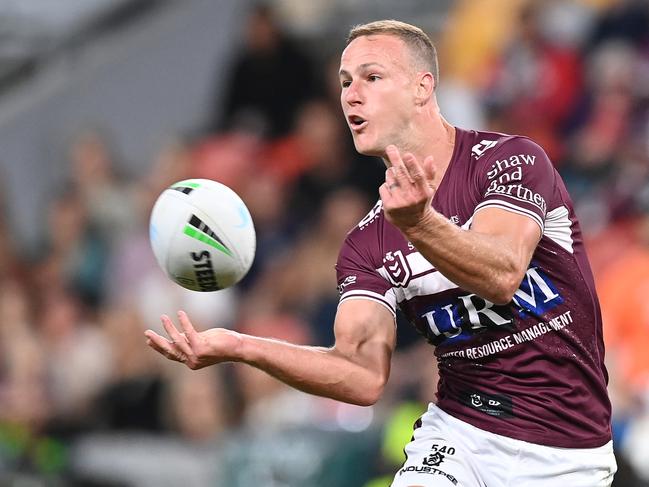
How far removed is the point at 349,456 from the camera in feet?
26.5

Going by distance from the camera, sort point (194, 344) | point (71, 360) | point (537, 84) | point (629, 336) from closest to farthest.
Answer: point (194, 344) < point (629, 336) < point (537, 84) < point (71, 360)

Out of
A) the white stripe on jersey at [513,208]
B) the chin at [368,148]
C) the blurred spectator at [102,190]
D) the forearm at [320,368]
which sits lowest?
the forearm at [320,368]

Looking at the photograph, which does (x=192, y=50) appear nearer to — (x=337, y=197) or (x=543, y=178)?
(x=337, y=197)

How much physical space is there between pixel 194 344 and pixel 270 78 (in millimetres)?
7557

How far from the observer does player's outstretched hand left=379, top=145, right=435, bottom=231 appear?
13.2ft

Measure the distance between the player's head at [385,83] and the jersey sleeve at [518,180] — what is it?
1.18ft

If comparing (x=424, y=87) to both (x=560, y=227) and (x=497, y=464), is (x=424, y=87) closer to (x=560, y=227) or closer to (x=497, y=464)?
(x=560, y=227)

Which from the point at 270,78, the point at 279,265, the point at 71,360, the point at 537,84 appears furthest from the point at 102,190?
the point at 537,84

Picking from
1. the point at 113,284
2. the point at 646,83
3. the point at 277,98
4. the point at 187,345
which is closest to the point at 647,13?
the point at 646,83

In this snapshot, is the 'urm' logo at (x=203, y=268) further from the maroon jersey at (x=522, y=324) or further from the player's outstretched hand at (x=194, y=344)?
the maroon jersey at (x=522, y=324)

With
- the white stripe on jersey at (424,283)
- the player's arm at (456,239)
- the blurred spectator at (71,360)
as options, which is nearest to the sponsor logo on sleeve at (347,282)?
the white stripe on jersey at (424,283)

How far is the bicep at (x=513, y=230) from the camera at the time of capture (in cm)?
432

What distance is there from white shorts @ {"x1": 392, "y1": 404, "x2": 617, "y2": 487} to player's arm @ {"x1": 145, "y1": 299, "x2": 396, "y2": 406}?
325 millimetres

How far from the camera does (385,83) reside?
4.85 metres
